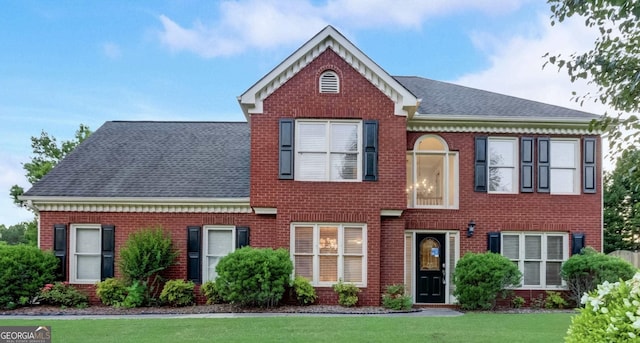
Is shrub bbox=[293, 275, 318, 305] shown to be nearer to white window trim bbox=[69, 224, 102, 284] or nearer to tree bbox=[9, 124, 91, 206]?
white window trim bbox=[69, 224, 102, 284]

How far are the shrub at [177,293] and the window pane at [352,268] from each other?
4.38 metres

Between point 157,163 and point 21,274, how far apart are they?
4981mm

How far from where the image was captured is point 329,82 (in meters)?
13.4

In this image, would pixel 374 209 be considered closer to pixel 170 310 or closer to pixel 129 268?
pixel 170 310

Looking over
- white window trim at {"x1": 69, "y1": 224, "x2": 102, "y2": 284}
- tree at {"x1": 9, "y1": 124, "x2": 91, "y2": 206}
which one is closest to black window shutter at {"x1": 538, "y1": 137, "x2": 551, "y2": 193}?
white window trim at {"x1": 69, "y1": 224, "x2": 102, "y2": 284}

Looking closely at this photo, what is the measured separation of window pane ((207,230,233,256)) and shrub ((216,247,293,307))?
2023 mm

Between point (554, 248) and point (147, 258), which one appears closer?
point (147, 258)

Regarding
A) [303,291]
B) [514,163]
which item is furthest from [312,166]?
[514,163]

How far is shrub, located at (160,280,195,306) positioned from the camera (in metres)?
13.3

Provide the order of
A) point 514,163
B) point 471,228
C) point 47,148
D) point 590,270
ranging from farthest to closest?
1. point 47,148
2. point 514,163
3. point 471,228
4. point 590,270

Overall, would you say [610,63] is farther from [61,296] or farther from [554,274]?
[61,296]

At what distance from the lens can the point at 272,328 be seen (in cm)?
938

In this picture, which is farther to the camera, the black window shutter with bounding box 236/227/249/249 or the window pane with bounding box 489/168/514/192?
the window pane with bounding box 489/168/514/192

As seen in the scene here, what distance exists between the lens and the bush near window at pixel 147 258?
1327cm
